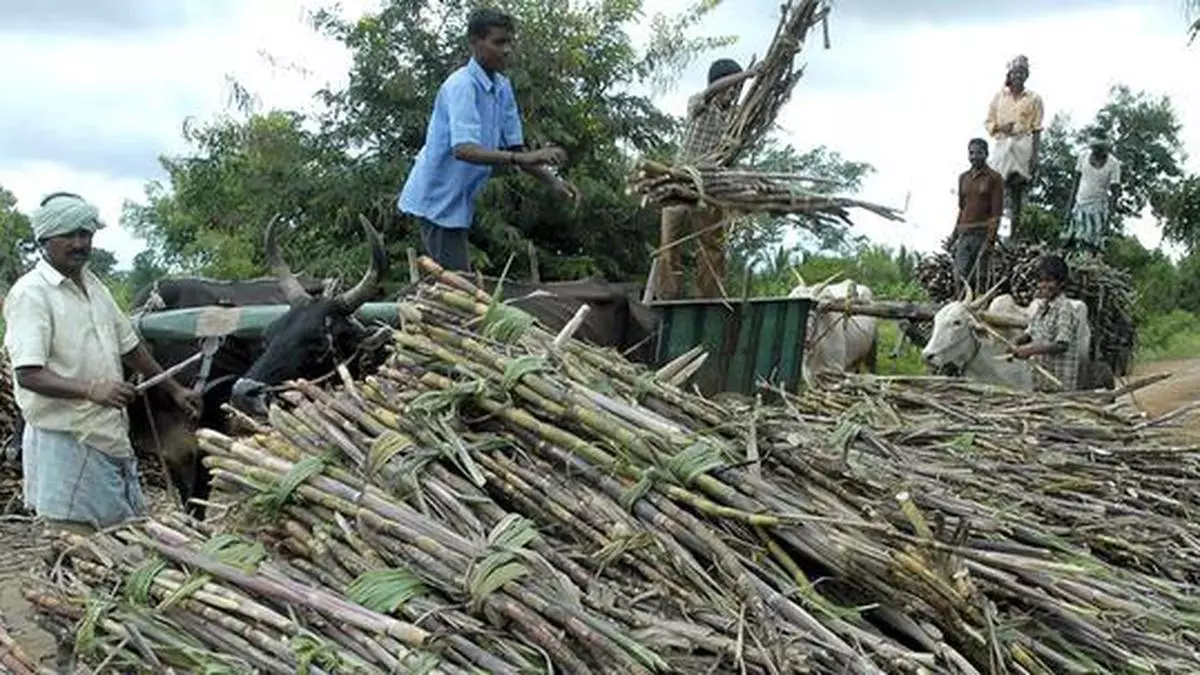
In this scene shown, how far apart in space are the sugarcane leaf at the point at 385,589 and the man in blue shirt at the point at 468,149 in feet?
9.66

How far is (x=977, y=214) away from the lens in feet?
35.0

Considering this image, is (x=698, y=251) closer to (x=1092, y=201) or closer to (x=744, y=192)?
(x=744, y=192)

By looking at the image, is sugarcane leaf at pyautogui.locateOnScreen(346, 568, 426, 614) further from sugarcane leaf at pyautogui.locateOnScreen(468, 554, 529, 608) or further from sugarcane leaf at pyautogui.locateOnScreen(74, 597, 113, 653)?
sugarcane leaf at pyautogui.locateOnScreen(74, 597, 113, 653)

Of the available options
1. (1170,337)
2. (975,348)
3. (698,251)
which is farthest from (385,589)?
(1170,337)

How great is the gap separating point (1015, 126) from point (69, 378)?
9102 mm

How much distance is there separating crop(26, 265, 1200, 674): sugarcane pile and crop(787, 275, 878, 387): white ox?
3.55 metres

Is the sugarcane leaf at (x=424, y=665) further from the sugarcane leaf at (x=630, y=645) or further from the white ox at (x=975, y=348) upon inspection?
the white ox at (x=975, y=348)

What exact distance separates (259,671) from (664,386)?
3.80ft

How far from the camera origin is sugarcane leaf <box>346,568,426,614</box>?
9.11ft

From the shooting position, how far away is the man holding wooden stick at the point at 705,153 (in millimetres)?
6688

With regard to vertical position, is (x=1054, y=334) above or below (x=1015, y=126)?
below

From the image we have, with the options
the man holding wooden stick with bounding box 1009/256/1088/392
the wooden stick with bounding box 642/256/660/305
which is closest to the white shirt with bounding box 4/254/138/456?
the wooden stick with bounding box 642/256/660/305

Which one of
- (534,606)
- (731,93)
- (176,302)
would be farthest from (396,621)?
(731,93)

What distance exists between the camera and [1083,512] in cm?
360
